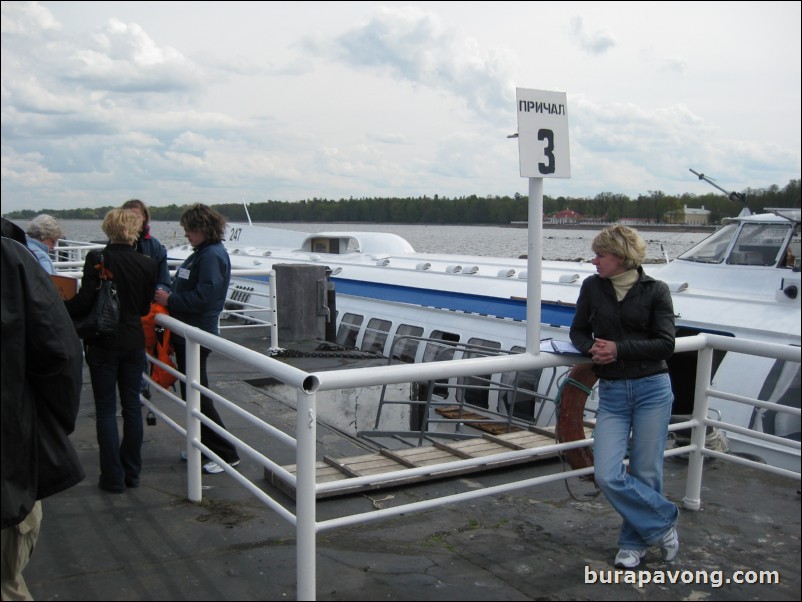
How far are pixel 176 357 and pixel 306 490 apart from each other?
2.83 metres

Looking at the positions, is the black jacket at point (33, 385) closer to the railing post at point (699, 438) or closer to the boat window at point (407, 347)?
the railing post at point (699, 438)

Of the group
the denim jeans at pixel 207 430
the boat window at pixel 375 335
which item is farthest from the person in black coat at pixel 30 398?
the boat window at pixel 375 335

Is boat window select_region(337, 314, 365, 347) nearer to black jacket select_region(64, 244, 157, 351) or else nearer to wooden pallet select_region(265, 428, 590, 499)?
wooden pallet select_region(265, 428, 590, 499)

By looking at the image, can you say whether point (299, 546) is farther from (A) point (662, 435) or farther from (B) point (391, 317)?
(B) point (391, 317)

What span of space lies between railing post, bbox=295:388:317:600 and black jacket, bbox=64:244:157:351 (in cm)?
227

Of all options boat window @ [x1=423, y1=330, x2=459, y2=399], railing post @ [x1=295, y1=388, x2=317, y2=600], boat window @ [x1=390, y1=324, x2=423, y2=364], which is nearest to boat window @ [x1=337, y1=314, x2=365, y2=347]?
boat window @ [x1=390, y1=324, x2=423, y2=364]

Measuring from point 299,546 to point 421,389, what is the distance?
817 centimetres

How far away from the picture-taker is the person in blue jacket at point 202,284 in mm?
5781

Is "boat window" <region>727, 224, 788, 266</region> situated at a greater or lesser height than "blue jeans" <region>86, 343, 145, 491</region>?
greater

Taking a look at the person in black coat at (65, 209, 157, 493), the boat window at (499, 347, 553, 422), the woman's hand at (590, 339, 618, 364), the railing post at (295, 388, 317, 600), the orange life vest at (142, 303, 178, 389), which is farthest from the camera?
the boat window at (499, 347, 553, 422)

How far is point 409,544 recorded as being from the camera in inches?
185

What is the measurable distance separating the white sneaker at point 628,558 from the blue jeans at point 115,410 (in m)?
3.37

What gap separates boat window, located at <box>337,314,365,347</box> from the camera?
14898mm

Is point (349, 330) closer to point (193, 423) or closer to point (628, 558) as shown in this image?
point (193, 423)
